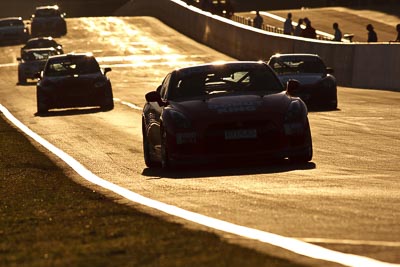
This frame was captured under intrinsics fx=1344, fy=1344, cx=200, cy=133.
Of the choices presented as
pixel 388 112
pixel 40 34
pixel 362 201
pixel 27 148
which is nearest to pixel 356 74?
pixel 388 112

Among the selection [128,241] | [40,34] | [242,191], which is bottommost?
[40,34]

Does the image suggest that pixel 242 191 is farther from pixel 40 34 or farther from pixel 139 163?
pixel 40 34

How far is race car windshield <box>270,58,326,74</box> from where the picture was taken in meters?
31.4

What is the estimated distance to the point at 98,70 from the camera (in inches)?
1356

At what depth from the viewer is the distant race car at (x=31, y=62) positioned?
167ft

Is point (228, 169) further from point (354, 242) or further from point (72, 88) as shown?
point (72, 88)

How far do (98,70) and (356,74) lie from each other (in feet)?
30.6

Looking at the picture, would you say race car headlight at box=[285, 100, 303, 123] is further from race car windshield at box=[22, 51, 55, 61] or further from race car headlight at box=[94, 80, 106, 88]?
race car windshield at box=[22, 51, 55, 61]

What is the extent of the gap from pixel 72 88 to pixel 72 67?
1.21 metres

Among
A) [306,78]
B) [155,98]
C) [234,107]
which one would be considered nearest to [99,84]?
[306,78]

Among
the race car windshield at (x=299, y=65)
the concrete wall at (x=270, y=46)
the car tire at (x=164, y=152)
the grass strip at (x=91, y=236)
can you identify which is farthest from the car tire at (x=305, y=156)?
the concrete wall at (x=270, y=46)

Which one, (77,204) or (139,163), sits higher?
(77,204)

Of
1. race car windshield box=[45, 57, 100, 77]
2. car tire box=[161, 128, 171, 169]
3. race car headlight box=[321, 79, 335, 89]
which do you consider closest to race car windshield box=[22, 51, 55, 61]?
race car windshield box=[45, 57, 100, 77]

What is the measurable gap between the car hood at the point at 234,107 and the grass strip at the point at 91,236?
2.28 metres
